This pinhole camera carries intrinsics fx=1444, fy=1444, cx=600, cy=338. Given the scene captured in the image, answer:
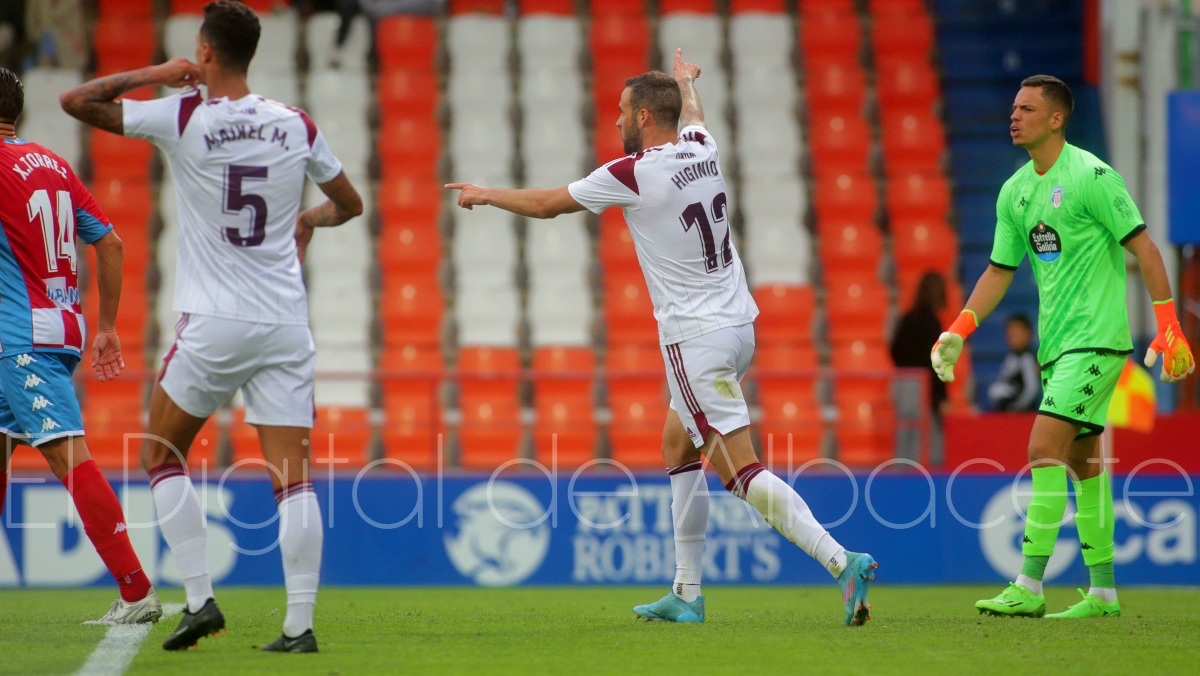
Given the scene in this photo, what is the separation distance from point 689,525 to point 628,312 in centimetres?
717

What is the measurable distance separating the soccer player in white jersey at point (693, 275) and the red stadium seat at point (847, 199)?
8.64 meters

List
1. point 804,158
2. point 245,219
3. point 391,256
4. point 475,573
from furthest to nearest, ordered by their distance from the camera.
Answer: point 804,158, point 391,256, point 475,573, point 245,219

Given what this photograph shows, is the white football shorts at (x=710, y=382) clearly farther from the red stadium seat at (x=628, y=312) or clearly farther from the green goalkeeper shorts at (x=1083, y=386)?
the red stadium seat at (x=628, y=312)

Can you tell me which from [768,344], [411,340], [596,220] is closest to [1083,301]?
[768,344]

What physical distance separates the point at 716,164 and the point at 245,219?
2.08 m

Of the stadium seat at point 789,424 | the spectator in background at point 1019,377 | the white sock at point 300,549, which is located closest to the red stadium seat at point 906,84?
the spectator in background at point 1019,377

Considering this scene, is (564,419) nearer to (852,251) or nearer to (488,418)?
(488,418)

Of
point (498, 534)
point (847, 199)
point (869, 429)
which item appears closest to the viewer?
point (498, 534)

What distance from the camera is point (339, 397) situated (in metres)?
10.6

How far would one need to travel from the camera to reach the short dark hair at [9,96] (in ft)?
20.4

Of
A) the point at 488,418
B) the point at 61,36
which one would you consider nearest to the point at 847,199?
the point at 488,418

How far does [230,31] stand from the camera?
5.02 metres

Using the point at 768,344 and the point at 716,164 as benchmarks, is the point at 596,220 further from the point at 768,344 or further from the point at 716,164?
Result: the point at 716,164

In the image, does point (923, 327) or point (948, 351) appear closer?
point (948, 351)
